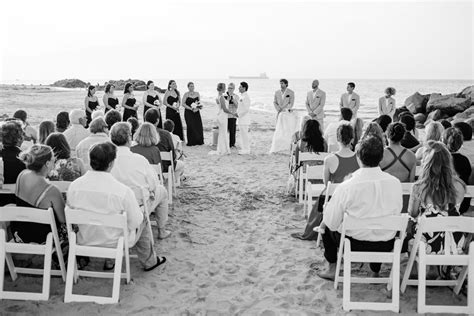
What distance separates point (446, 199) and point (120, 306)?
3.01 meters

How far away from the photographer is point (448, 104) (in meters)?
24.4

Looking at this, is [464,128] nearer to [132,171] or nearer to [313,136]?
[313,136]

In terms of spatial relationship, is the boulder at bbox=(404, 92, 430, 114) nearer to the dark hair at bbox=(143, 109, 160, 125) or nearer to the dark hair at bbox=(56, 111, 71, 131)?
the dark hair at bbox=(143, 109, 160, 125)

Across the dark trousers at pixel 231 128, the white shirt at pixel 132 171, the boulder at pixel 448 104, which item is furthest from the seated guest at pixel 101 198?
the boulder at pixel 448 104

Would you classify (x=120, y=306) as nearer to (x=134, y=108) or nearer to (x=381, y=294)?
(x=381, y=294)

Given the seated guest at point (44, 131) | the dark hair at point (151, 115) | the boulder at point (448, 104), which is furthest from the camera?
the boulder at point (448, 104)

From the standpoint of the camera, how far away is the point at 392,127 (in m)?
4.91

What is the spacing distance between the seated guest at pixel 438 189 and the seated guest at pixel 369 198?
29 centimetres

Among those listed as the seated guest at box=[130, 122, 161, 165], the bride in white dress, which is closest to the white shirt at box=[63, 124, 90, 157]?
the seated guest at box=[130, 122, 161, 165]

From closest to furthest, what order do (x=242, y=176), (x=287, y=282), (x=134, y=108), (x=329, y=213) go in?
(x=329, y=213), (x=287, y=282), (x=242, y=176), (x=134, y=108)

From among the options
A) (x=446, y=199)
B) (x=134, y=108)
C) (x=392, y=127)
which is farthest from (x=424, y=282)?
(x=134, y=108)

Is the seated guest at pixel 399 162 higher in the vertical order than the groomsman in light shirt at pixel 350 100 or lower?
lower

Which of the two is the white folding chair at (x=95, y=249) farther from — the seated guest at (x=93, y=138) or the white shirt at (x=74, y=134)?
the white shirt at (x=74, y=134)

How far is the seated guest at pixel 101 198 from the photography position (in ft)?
12.6
